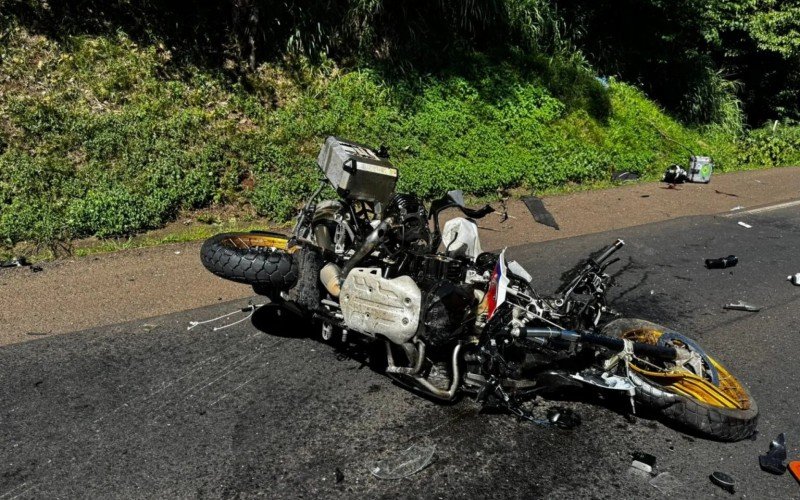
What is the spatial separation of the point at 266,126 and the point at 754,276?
23.7ft

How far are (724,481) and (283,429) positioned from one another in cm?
282

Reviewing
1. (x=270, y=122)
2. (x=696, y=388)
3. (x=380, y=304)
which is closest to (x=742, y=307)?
(x=696, y=388)

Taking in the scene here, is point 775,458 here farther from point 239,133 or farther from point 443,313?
point 239,133

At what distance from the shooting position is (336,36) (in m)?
11.8

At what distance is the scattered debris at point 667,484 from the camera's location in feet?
13.0

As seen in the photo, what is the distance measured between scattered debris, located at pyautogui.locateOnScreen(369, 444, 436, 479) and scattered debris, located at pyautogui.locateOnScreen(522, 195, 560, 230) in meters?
6.02

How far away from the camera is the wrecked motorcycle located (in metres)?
4.38

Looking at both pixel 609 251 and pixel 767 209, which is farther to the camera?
pixel 767 209

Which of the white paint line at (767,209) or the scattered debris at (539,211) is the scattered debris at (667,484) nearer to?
the scattered debris at (539,211)

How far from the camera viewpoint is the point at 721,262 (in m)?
8.12

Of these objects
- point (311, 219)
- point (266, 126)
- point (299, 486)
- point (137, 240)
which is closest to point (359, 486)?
point (299, 486)

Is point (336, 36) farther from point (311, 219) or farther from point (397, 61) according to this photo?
point (311, 219)

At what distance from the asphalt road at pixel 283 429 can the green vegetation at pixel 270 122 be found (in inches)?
128

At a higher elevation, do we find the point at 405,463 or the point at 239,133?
the point at 239,133
